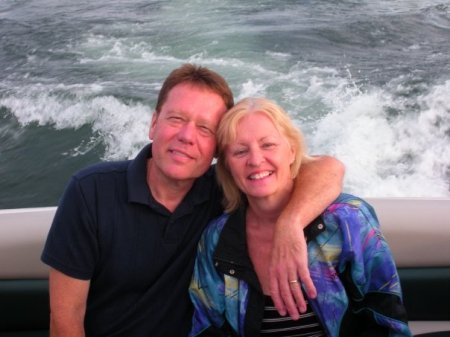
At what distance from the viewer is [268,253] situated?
1552mm

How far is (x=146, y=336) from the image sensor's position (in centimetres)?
158

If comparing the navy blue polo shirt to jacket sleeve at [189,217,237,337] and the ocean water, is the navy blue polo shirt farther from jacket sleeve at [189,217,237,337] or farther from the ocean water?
the ocean water

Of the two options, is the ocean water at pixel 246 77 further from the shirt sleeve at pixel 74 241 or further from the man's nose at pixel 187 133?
the shirt sleeve at pixel 74 241

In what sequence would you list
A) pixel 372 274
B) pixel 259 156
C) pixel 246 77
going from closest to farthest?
1. pixel 372 274
2. pixel 259 156
3. pixel 246 77

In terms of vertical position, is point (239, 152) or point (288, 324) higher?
point (239, 152)

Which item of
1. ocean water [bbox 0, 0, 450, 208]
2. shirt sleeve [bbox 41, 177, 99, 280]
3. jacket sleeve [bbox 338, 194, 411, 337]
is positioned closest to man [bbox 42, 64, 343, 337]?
shirt sleeve [bbox 41, 177, 99, 280]

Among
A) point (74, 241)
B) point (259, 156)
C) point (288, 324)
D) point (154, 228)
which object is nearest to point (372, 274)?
point (288, 324)

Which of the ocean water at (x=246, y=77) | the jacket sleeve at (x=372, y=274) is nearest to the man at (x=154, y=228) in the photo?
the jacket sleeve at (x=372, y=274)

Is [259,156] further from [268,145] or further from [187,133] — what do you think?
[187,133]

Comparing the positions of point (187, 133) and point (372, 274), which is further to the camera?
point (187, 133)

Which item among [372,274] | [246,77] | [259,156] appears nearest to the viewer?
[372,274]

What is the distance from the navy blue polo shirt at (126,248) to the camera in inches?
57.4

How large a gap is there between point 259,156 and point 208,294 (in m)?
0.42

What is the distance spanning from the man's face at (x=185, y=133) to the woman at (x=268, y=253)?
0.16 ft
